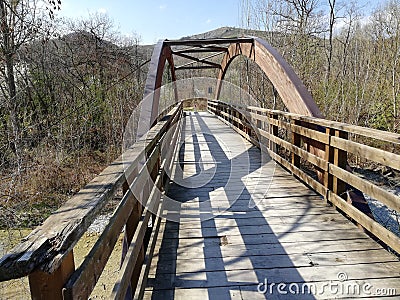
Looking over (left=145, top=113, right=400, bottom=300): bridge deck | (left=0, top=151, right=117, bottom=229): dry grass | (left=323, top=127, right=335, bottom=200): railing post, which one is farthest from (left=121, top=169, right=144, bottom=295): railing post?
(left=0, top=151, right=117, bottom=229): dry grass

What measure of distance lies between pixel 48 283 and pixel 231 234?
2021 mm

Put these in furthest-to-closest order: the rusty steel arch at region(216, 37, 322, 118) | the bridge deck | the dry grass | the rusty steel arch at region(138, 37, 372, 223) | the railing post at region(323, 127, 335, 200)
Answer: the dry grass, the rusty steel arch at region(216, 37, 322, 118), the rusty steel arch at region(138, 37, 372, 223), the railing post at region(323, 127, 335, 200), the bridge deck

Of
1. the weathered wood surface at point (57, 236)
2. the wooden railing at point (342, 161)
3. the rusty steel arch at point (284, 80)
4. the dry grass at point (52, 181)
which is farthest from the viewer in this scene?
the dry grass at point (52, 181)

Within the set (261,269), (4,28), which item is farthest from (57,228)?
(4,28)

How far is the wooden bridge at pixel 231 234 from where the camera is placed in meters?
0.93

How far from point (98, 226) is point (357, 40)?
10.1 meters

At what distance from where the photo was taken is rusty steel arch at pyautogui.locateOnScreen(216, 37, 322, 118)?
429 centimetres

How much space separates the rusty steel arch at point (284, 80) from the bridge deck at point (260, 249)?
99cm

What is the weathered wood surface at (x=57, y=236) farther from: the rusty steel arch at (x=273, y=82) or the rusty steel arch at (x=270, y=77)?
the rusty steel arch at (x=270, y=77)

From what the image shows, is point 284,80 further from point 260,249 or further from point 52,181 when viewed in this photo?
point 52,181

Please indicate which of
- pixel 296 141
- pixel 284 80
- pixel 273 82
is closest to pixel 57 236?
pixel 296 141

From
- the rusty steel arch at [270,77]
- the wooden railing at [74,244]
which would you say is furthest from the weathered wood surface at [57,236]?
the rusty steel arch at [270,77]

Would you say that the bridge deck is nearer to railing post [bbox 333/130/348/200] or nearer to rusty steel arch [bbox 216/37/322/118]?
railing post [bbox 333/130/348/200]

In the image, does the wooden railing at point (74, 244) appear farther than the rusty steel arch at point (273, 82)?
No
